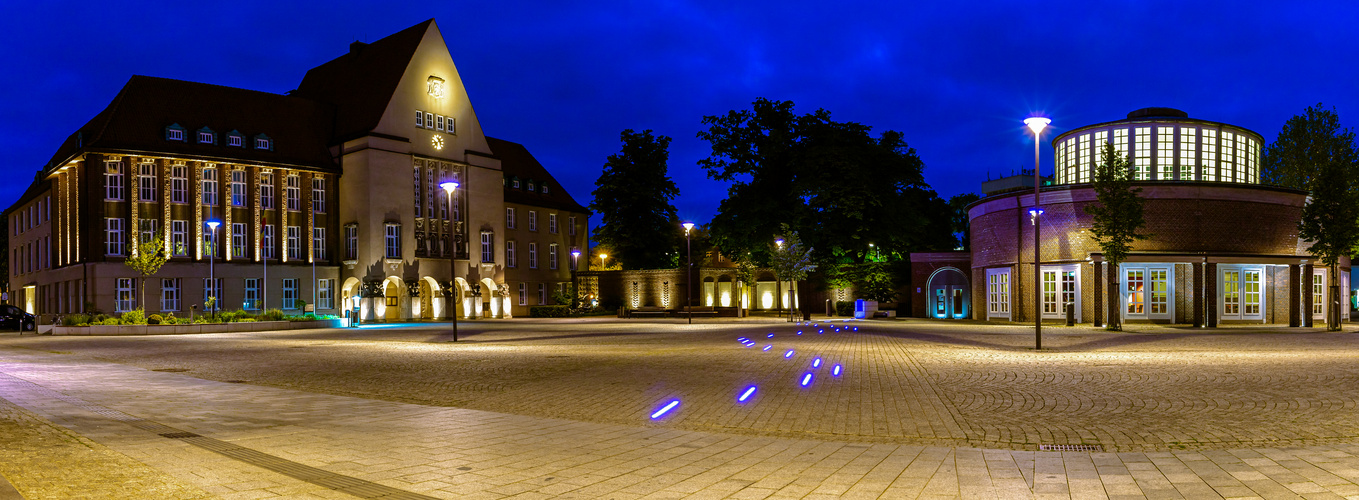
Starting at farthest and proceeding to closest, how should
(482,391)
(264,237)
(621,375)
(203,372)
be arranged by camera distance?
1. (264,237)
2. (203,372)
3. (621,375)
4. (482,391)

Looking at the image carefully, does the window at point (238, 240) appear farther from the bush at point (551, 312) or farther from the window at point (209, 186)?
the bush at point (551, 312)

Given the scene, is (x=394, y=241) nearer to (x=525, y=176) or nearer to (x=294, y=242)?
(x=294, y=242)

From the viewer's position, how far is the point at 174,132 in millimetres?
49156

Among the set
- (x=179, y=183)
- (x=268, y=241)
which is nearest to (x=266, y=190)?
(x=268, y=241)

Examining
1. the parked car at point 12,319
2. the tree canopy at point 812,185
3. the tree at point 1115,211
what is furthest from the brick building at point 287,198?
the tree at point 1115,211

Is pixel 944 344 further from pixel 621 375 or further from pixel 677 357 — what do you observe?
pixel 621 375

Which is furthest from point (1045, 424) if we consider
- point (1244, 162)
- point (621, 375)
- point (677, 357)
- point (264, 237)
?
point (264, 237)

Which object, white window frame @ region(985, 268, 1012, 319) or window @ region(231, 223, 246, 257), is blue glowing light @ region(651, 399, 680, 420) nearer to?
white window frame @ region(985, 268, 1012, 319)

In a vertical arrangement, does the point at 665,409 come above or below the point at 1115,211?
below

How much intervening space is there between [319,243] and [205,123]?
29.9 ft

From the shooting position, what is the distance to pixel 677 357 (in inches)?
744

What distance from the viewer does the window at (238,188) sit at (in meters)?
50.8

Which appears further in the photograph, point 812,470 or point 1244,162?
point 1244,162

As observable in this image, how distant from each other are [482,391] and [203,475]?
6.12 m
